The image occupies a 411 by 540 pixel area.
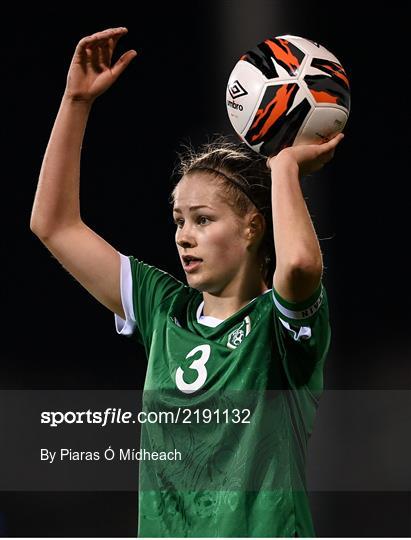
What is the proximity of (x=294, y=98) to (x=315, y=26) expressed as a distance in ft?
9.02

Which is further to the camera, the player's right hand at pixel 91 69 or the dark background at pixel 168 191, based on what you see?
the dark background at pixel 168 191

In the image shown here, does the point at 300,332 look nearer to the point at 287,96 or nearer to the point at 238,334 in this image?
the point at 238,334

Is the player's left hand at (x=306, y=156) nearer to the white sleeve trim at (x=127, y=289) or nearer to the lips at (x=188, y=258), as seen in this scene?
the lips at (x=188, y=258)

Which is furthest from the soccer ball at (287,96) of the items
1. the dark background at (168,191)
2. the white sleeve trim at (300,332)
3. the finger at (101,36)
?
the dark background at (168,191)

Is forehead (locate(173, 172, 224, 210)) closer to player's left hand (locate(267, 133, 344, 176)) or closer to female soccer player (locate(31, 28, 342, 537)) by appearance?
female soccer player (locate(31, 28, 342, 537))

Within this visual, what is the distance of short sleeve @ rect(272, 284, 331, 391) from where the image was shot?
2.09 metres

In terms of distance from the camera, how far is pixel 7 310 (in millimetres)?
4918

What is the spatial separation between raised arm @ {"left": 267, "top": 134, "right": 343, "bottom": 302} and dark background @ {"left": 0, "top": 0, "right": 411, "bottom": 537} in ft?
8.07

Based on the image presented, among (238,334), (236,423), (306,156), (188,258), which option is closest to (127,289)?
(188,258)

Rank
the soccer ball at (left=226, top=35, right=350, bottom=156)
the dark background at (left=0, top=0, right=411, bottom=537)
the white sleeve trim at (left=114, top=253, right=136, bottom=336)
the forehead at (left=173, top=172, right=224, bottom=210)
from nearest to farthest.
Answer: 1. the soccer ball at (left=226, top=35, right=350, bottom=156)
2. the forehead at (left=173, top=172, right=224, bottom=210)
3. the white sleeve trim at (left=114, top=253, right=136, bottom=336)
4. the dark background at (left=0, top=0, right=411, bottom=537)

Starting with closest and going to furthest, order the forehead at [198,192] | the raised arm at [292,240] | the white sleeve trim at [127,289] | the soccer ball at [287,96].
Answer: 1. the raised arm at [292,240]
2. the soccer ball at [287,96]
3. the forehead at [198,192]
4. the white sleeve trim at [127,289]

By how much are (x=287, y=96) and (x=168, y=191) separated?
8.74 ft

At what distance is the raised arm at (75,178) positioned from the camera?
2387mm

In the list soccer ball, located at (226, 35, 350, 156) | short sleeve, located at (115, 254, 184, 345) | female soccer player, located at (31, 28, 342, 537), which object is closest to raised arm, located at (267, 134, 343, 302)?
female soccer player, located at (31, 28, 342, 537)
